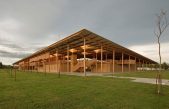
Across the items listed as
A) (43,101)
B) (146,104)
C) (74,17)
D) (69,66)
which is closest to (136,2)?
(74,17)

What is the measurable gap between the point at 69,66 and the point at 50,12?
62.2ft

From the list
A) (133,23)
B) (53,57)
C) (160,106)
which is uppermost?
(133,23)

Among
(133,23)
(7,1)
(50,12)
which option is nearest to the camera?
(7,1)

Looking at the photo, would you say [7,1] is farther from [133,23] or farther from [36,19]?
→ [133,23]

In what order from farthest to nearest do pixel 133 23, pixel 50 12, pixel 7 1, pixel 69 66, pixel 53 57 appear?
pixel 53 57, pixel 69 66, pixel 133 23, pixel 50 12, pixel 7 1

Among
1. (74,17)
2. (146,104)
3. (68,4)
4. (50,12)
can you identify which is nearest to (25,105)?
(146,104)

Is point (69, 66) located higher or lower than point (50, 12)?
lower

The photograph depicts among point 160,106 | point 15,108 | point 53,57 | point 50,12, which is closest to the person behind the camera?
point 15,108

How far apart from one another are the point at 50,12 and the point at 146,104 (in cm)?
1588

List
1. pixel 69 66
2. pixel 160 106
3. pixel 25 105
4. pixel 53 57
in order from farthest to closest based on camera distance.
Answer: pixel 53 57, pixel 69 66, pixel 160 106, pixel 25 105

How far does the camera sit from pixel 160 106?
6.69 metres

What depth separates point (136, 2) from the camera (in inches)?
698

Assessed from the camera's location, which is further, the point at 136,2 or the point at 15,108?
the point at 136,2

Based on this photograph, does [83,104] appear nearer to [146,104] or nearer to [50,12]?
[146,104]
